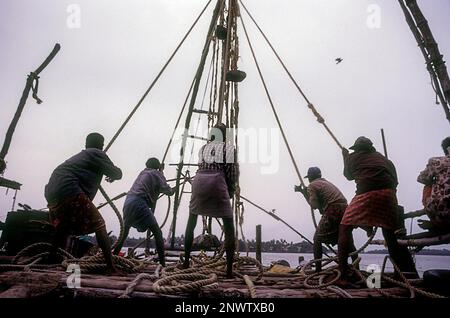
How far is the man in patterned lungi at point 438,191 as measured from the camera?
2959 millimetres

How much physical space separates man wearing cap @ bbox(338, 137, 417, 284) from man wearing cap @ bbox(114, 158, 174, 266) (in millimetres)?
2917

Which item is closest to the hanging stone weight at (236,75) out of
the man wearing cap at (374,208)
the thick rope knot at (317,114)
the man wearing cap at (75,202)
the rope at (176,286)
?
the thick rope knot at (317,114)

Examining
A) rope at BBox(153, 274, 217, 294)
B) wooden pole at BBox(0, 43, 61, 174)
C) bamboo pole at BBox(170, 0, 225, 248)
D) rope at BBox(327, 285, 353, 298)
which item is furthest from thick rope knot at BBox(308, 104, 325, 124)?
wooden pole at BBox(0, 43, 61, 174)

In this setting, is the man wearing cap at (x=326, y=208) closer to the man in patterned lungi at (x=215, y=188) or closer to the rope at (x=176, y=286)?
the man in patterned lungi at (x=215, y=188)

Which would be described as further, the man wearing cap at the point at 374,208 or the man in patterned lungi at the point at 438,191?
the man wearing cap at the point at 374,208

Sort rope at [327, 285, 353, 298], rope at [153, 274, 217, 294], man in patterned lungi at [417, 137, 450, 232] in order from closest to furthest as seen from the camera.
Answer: rope at [153, 274, 217, 294] → rope at [327, 285, 353, 298] → man in patterned lungi at [417, 137, 450, 232]

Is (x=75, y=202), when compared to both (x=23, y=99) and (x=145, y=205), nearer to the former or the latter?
(x=145, y=205)

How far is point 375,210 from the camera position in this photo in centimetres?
349

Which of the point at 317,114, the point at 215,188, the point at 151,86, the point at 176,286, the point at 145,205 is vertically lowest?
the point at 176,286

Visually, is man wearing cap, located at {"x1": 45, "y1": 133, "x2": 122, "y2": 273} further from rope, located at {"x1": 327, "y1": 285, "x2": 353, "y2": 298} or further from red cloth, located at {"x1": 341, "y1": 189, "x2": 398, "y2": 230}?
red cloth, located at {"x1": 341, "y1": 189, "x2": 398, "y2": 230}

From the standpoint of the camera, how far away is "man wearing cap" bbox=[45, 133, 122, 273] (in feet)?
11.3

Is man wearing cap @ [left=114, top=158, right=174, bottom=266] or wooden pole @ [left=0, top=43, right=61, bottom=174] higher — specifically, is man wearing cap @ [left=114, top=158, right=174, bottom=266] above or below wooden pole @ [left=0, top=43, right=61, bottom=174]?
below

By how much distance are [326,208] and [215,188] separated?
2272mm

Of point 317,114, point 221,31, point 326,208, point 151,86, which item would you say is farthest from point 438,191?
point 221,31
